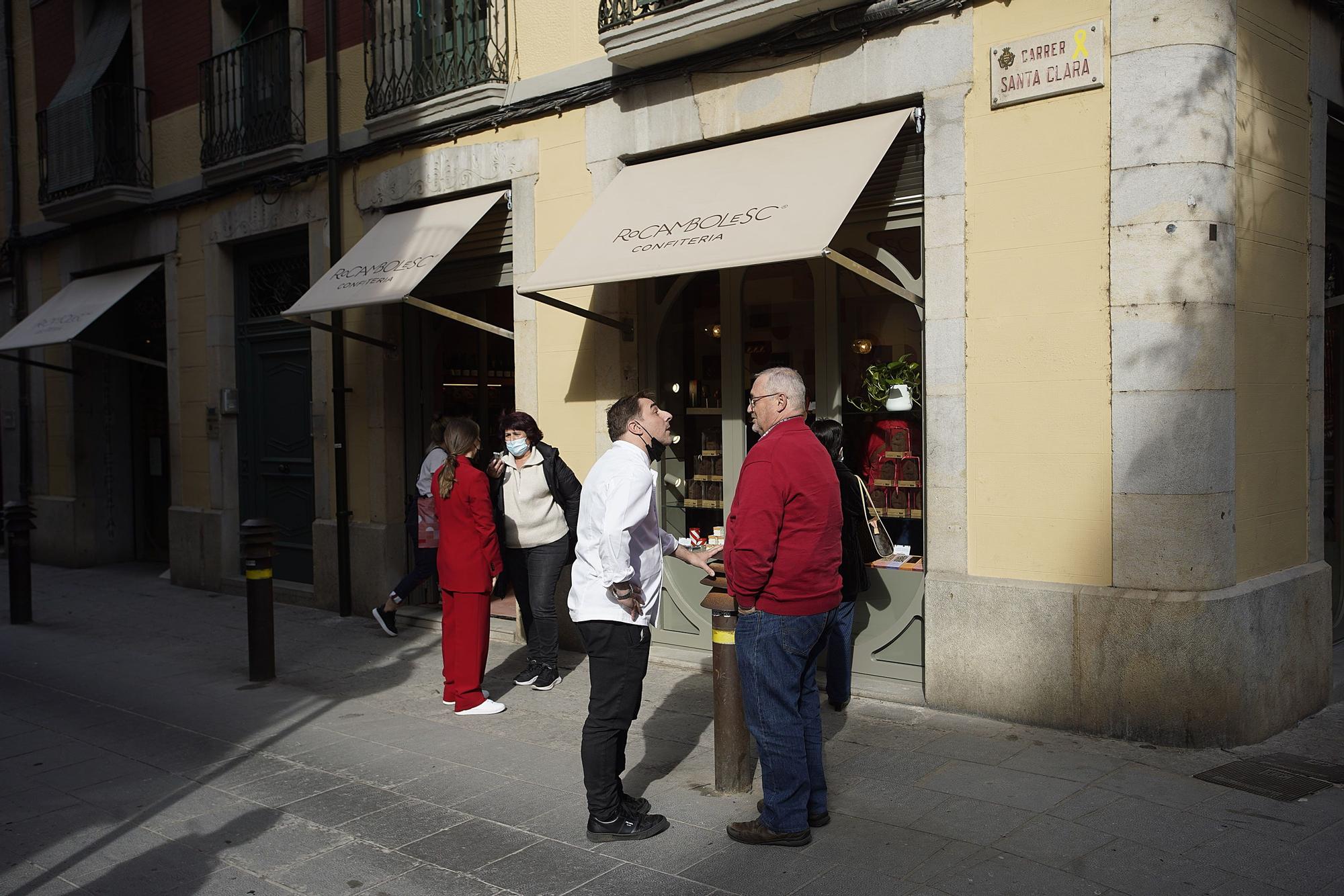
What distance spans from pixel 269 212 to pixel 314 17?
1929mm

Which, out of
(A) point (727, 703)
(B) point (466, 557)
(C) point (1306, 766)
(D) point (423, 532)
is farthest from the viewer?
(D) point (423, 532)

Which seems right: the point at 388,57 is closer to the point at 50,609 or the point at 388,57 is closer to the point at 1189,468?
the point at 50,609

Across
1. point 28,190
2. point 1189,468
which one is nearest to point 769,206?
point 1189,468

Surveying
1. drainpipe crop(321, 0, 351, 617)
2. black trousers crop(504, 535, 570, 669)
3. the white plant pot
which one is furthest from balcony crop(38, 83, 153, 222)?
the white plant pot

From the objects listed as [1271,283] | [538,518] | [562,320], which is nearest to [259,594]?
[538,518]

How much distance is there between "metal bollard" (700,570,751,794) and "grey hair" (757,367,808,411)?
921 mm

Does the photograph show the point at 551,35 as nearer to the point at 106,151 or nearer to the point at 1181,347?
the point at 1181,347

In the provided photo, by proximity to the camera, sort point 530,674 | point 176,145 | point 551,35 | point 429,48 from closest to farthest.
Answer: point 530,674 → point 551,35 → point 429,48 → point 176,145

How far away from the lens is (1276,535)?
6.38 m

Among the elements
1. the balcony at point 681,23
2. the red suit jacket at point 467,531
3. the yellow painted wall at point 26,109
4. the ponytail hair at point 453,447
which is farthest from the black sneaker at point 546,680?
the yellow painted wall at point 26,109

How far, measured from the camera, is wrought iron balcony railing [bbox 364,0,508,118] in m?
9.38

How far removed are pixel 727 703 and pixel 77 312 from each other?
444 inches

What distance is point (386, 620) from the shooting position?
968 cm

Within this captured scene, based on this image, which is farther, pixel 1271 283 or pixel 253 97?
pixel 253 97
